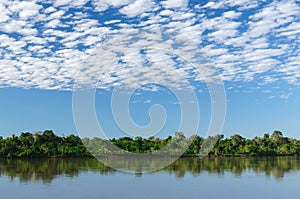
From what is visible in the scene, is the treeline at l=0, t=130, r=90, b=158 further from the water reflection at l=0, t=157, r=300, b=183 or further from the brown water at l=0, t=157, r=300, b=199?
the brown water at l=0, t=157, r=300, b=199

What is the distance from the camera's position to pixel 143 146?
167ft

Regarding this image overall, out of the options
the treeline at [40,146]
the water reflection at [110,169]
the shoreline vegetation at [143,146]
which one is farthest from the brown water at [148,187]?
the treeline at [40,146]

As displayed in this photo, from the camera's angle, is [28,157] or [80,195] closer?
[80,195]

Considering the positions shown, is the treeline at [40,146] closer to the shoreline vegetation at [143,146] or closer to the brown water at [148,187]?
the shoreline vegetation at [143,146]

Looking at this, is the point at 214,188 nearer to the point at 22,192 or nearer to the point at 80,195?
the point at 80,195

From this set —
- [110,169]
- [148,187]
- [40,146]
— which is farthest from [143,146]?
[148,187]

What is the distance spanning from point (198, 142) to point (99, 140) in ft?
52.2

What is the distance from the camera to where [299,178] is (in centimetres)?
2162

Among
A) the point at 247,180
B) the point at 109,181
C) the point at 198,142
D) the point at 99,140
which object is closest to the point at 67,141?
the point at 99,140

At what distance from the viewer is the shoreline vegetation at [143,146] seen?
44062 mm

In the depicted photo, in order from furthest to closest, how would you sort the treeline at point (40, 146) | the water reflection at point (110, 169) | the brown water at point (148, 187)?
1. the treeline at point (40, 146)
2. the water reflection at point (110, 169)
3. the brown water at point (148, 187)

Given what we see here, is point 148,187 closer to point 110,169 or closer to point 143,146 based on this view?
point 110,169

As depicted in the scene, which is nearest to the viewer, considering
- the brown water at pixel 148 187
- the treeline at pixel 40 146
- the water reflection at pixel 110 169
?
the brown water at pixel 148 187

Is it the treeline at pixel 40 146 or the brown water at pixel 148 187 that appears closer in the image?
the brown water at pixel 148 187
